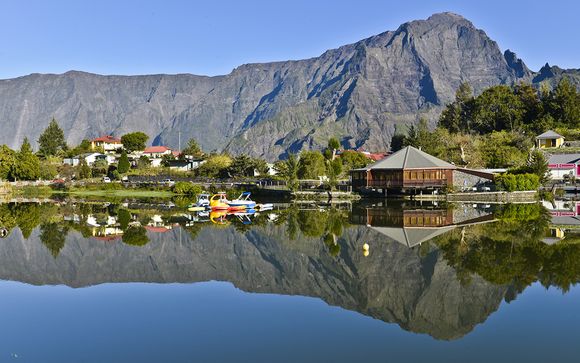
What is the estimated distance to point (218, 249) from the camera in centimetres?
2919

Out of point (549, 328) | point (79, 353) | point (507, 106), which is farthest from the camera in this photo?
point (507, 106)

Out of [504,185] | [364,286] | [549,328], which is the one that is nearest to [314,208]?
[504,185]

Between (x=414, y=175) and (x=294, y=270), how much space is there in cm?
3808

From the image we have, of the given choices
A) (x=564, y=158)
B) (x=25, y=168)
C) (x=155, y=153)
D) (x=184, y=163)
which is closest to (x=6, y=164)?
(x=25, y=168)

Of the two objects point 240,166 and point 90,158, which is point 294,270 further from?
Answer: point 90,158

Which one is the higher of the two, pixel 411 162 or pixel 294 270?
pixel 411 162

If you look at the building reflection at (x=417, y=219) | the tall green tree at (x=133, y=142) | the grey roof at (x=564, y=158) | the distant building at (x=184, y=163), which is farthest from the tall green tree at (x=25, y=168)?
the grey roof at (x=564, y=158)

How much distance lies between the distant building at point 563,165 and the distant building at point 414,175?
18361 millimetres

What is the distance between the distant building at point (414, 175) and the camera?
193ft

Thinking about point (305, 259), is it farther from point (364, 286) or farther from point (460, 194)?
point (460, 194)

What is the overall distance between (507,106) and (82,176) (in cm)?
6728

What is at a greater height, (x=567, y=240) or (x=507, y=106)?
(x=507, y=106)

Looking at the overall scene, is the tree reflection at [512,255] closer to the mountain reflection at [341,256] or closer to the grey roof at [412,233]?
the mountain reflection at [341,256]

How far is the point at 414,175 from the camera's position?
195 ft
